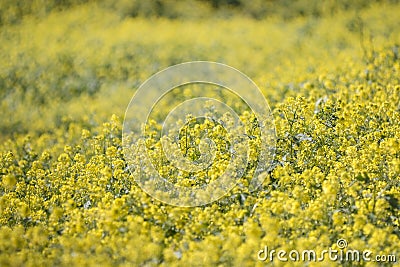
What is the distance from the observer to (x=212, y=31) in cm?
1284

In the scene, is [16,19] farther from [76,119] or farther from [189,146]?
[189,146]

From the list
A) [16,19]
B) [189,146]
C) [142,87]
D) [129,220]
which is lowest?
[129,220]

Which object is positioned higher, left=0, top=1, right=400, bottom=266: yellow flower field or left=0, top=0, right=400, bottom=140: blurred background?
left=0, top=0, right=400, bottom=140: blurred background

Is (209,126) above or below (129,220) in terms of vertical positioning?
above

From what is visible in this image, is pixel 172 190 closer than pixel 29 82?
Yes

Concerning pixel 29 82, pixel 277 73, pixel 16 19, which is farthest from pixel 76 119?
pixel 16 19

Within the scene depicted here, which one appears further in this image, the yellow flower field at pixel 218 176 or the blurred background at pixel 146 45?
the blurred background at pixel 146 45

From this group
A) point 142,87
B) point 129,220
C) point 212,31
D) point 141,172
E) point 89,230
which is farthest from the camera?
point 212,31

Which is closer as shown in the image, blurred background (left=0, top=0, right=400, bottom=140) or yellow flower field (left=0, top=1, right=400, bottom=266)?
yellow flower field (left=0, top=1, right=400, bottom=266)

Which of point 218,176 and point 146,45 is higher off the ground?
point 146,45

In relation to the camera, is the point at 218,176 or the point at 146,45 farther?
the point at 146,45

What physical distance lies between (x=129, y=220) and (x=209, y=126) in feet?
5.75

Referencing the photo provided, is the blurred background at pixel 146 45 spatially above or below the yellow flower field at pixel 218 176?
above

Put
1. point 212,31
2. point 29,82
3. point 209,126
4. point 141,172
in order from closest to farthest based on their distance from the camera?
point 141,172, point 209,126, point 29,82, point 212,31
